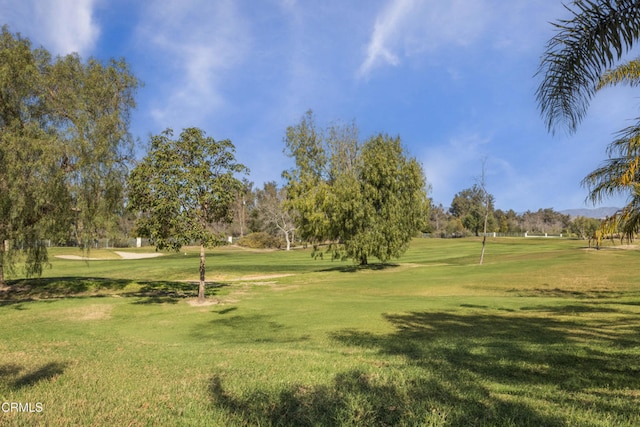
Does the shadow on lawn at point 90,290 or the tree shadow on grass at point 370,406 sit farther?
the shadow on lawn at point 90,290

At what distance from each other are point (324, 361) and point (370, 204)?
28677 millimetres

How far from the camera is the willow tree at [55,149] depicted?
18844 millimetres

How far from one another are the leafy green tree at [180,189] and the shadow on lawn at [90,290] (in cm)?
470

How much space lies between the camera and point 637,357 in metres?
7.34

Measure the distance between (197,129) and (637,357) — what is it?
18.6 metres

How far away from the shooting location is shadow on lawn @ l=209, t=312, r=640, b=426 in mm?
4227

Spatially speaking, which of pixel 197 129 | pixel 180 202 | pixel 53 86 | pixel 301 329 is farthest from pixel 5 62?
pixel 301 329

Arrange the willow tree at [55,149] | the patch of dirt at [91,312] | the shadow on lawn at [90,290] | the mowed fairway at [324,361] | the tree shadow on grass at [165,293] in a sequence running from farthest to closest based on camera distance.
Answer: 1. the shadow on lawn at [90,290]
2. the tree shadow on grass at [165,293]
3. the willow tree at [55,149]
4. the patch of dirt at [91,312]
5. the mowed fairway at [324,361]

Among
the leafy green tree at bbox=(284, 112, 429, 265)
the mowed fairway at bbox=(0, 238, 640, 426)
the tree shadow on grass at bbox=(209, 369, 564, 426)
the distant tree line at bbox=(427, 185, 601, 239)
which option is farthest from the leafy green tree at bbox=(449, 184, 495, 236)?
the tree shadow on grass at bbox=(209, 369, 564, 426)

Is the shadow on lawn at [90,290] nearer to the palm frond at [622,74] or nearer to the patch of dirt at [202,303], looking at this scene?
the patch of dirt at [202,303]

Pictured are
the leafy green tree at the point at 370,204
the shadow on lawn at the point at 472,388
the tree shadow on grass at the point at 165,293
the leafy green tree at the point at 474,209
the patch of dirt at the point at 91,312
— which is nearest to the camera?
the shadow on lawn at the point at 472,388

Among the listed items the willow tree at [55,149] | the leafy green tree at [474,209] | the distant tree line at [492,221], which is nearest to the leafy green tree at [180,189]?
the willow tree at [55,149]

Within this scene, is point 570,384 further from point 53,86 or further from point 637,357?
point 53,86

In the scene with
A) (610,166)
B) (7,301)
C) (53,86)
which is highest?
(53,86)
